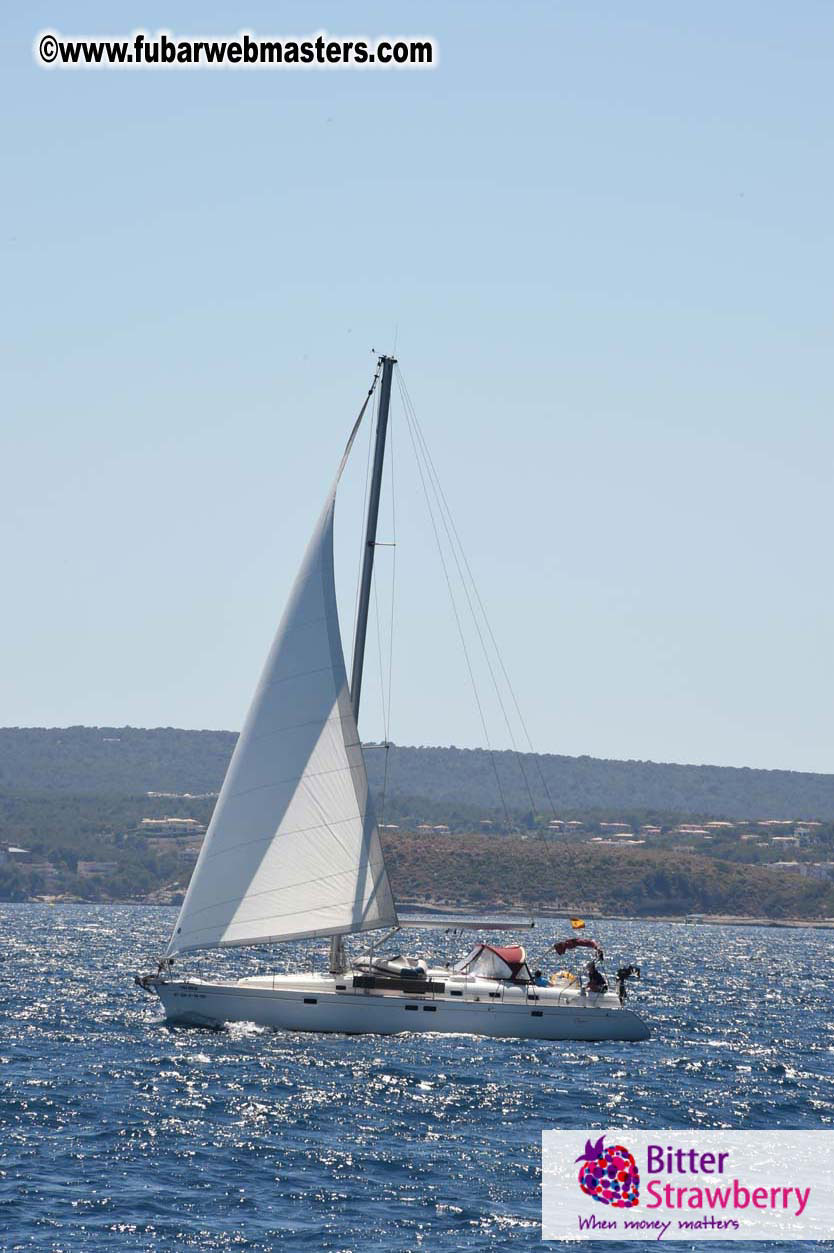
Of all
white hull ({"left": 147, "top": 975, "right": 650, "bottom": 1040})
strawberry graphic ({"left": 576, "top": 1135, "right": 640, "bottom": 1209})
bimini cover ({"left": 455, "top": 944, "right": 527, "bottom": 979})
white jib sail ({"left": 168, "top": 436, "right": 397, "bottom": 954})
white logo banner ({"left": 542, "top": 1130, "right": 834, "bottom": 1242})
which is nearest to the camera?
white logo banner ({"left": 542, "top": 1130, "right": 834, "bottom": 1242})

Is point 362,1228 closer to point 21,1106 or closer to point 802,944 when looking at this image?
point 21,1106

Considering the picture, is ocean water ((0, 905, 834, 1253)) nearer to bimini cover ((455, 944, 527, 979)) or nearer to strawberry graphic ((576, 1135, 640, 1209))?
strawberry graphic ((576, 1135, 640, 1209))

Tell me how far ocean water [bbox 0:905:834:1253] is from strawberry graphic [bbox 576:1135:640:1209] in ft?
3.41

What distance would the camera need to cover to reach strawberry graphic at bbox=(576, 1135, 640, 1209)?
103ft

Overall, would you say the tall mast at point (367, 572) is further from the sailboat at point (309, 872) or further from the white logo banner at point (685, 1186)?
the white logo banner at point (685, 1186)

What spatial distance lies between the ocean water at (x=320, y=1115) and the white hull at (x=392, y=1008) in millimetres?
540

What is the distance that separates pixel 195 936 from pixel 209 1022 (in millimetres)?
2531

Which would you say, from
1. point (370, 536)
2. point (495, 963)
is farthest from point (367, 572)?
point (495, 963)

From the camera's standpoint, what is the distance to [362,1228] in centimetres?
2858

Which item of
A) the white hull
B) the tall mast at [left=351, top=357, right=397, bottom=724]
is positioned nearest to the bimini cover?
the white hull

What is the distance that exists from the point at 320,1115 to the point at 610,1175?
24.7 ft

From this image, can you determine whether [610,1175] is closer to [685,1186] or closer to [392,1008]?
[685,1186]

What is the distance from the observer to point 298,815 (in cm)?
4784

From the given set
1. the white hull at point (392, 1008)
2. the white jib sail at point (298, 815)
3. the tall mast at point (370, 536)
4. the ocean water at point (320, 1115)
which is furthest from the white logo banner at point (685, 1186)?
the tall mast at point (370, 536)
